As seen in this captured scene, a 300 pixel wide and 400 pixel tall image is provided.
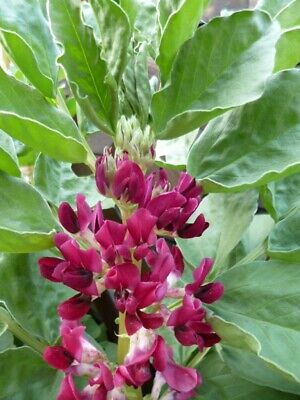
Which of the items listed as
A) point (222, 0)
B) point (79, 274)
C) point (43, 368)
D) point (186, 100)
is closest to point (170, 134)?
point (186, 100)

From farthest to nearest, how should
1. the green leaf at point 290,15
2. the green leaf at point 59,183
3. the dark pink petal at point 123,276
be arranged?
the green leaf at point 59,183 → the green leaf at point 290,15 → the dark pink petal at point 123,276

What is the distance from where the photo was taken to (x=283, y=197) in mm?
579

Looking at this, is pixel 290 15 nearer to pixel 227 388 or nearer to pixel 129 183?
pixel 129 183

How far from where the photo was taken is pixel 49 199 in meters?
0.60

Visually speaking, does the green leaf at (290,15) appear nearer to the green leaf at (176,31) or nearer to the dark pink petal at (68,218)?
the green leaf at (176,31)

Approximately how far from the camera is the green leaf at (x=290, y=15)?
508 millimetres

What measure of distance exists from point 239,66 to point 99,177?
0.46 feet

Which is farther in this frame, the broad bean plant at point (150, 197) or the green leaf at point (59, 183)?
the green leaf at point (59, 183)

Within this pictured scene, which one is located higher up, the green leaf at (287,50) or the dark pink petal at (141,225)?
the green leaf at (287,50)

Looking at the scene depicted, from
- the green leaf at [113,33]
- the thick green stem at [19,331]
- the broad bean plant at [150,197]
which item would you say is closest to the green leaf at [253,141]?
the broad bean plant at [150,197]

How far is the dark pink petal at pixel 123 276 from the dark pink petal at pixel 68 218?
6 cm

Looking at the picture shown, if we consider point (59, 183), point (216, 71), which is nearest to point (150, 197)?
point (216, 71)

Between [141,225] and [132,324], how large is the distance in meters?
0.07

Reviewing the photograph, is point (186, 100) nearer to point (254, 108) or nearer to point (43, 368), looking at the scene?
point (254, 108)
